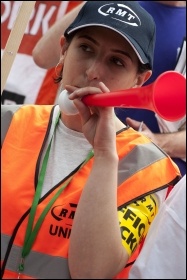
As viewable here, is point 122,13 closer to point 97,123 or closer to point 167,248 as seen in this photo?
point 97,123

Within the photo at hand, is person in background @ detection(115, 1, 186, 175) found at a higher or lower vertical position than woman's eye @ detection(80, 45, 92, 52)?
lower

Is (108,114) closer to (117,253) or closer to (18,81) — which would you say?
(117,253)

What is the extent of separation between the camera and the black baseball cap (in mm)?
899

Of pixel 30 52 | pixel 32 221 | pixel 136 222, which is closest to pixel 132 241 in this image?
pixel 136 222

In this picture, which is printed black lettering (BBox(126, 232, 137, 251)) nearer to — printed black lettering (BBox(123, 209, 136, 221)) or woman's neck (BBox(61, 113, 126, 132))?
printed black lettering (BBox(123, 209, 136, 221))

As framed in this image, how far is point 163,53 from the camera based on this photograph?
1489 millimetres

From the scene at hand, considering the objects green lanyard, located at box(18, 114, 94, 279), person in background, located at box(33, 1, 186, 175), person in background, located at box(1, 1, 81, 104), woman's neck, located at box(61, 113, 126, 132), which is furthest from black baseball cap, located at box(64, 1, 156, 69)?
person in background, located at box(1, 1, 81, 104)

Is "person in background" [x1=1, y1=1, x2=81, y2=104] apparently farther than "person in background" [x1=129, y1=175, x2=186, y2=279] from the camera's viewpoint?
Yes

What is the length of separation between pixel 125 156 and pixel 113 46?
0.16m

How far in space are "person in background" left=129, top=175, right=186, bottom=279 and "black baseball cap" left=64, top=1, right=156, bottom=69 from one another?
22cm

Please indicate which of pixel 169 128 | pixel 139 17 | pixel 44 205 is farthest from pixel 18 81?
pixel 44 205

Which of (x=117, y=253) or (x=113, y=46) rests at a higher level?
(x=113, y=46)

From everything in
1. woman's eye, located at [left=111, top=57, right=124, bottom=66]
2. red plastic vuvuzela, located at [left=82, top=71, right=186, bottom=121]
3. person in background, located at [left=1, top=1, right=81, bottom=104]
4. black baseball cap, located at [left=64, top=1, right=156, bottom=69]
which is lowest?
person in background, located at [left=1, top=1, right=81, bottom=104]

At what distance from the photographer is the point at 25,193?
32.0 inches
